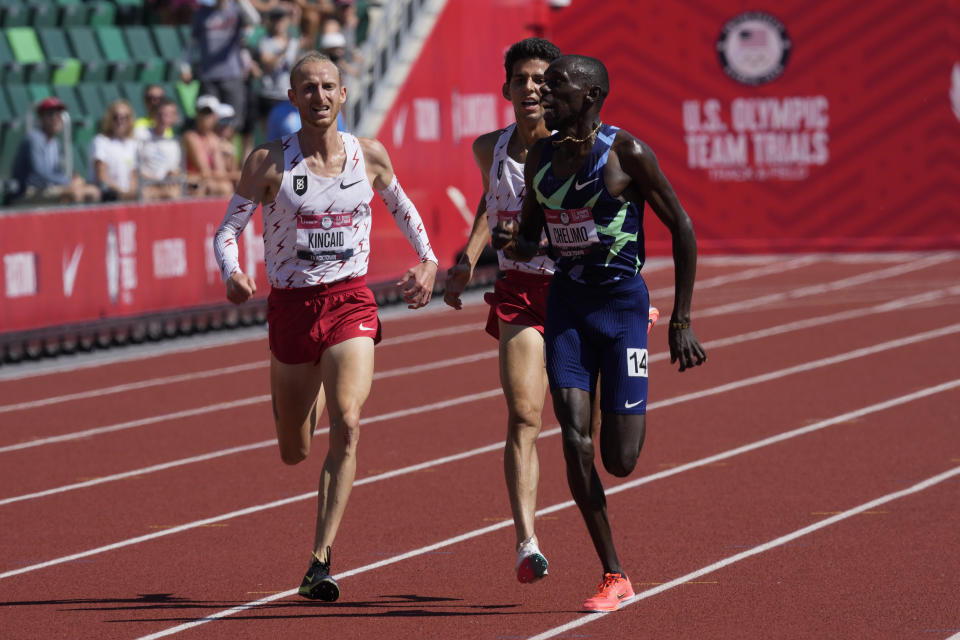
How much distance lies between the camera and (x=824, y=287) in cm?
2172

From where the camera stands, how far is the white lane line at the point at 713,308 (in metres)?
14.1

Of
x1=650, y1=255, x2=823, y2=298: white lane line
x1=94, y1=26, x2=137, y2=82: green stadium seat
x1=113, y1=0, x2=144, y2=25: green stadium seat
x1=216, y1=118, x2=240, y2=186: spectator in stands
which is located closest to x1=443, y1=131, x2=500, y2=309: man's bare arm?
x1=216, y1=118, x2=240, y2=186: spectator in stands

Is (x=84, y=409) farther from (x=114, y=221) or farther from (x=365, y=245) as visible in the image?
(x=365, y=245)

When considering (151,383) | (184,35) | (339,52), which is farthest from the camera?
(184,35)

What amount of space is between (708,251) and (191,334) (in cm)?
1104

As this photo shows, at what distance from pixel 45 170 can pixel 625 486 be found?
347 inches

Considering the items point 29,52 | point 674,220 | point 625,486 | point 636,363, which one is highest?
point 29,52

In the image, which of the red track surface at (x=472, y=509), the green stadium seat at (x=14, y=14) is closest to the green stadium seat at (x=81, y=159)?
the green stadium seat at (x=14, y=14)

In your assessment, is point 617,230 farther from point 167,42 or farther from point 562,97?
point 167,42

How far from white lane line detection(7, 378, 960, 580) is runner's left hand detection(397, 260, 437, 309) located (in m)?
1.19

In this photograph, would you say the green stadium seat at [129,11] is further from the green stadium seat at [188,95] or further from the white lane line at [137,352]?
the white lane line at [137,352]

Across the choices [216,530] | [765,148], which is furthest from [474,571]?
[765,148]

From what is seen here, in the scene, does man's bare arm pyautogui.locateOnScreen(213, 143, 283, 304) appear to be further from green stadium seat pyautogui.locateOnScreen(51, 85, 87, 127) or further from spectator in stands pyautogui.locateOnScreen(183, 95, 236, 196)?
green stadium seat pyautogui.locateOnScreen(51, 85, 87, 127)

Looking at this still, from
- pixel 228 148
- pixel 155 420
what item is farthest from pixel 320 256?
pixel 228 148
